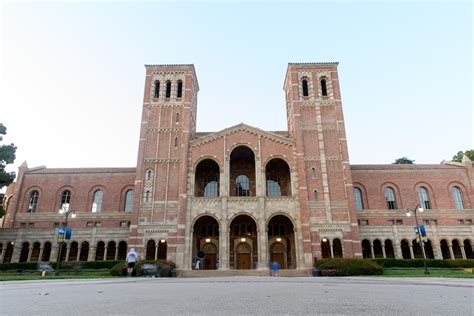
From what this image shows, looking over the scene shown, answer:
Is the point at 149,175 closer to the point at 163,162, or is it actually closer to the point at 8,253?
the point at 163,162

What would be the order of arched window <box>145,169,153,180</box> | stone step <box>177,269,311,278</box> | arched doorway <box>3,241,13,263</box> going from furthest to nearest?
1. arched doorway <box>3,241,13,263</box>
2. arched window <box>145,169,153,180</box>
3. stone step <box>177,269,311,278</box>

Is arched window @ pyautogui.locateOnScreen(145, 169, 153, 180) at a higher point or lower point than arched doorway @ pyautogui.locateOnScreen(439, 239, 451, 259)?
higher

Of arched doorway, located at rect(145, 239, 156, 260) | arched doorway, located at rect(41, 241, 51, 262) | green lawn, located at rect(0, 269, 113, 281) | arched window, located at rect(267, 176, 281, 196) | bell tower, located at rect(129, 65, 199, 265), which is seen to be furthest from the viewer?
arched window, located at rect(267, 176, 281, 196)

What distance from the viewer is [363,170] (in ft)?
134

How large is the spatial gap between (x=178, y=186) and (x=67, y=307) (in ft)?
91.3

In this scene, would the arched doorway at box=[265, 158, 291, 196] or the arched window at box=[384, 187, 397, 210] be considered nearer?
the arched doorway at box=[265, 158, 291, 196]

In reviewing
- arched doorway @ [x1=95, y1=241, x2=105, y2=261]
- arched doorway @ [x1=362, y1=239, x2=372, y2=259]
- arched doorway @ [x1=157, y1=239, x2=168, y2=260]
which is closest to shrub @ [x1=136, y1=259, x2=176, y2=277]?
arched doorway @ [x1=157, y1=239, x2=168, y2=260]

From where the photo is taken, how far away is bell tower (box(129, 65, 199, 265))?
104ft

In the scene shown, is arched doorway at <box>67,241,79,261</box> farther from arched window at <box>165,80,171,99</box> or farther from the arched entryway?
arched window at <box>165,80,171,99</box>

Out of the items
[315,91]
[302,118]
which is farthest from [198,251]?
[315,91]

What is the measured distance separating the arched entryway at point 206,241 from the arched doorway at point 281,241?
639 cm

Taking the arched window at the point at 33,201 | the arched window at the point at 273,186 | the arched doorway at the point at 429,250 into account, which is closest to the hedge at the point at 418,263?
the arched doorway at the point at 429,250

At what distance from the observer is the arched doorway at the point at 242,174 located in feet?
124

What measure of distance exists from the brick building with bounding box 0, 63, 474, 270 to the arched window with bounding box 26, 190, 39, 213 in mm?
146
